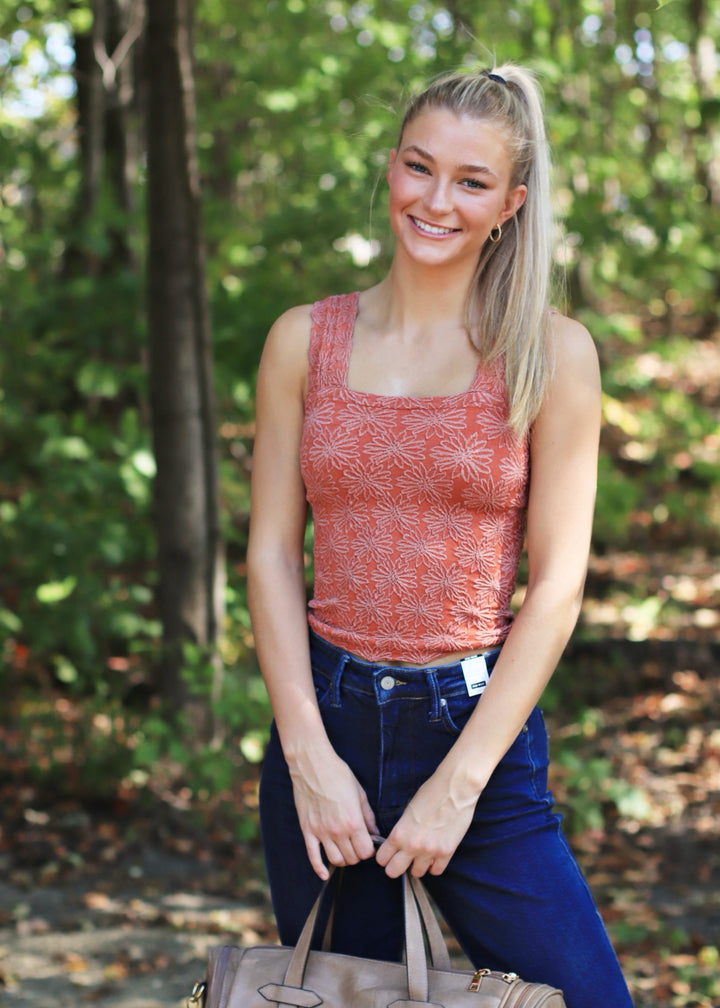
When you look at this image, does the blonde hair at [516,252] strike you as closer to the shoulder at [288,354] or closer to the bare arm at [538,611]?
the bare arm at [538,611]

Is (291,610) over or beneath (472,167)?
beneath

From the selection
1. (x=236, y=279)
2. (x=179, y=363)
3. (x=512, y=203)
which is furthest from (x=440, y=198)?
(x=236, y=279)

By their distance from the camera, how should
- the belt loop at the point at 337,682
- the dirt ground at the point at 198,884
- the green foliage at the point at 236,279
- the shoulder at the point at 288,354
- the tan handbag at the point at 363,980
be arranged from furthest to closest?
1. the green foliage at the point at 236,279
2. the dirt ground at the point at 198,884
3. the shoulder at the point at 288,354
4. the belt loop at the point at 337,682
5. the tan handbag at the point at 363,980

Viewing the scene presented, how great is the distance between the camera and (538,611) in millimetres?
1768

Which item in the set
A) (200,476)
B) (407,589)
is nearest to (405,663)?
(407,589)

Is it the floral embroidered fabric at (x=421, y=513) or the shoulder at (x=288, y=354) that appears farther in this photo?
the shoulder at (x=288, y=354)

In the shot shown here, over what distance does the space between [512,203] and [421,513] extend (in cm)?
60

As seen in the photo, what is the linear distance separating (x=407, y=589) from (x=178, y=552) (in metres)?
2.90

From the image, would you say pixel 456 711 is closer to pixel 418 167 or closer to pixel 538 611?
pixel 538 611

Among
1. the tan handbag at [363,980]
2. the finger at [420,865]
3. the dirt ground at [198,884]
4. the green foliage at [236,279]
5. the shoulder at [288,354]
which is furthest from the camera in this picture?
the green foliage at [236,279]

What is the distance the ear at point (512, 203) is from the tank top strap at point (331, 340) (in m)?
0.32

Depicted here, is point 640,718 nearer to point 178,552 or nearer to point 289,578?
point 178,552

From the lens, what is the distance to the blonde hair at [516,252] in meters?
1.80

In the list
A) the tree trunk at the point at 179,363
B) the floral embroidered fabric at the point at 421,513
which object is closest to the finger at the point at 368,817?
the floral embroidered fabric at the point at 421,513
